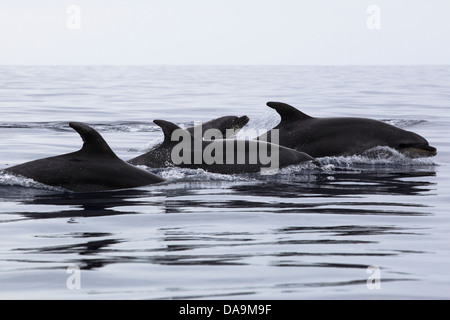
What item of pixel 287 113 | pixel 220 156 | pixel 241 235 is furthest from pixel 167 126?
pixel 241 235

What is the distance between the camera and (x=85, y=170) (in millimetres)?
12258

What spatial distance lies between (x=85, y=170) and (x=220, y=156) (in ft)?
8.55

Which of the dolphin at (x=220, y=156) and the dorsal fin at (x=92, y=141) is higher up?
the dorsal fin at (x=92, y=141)

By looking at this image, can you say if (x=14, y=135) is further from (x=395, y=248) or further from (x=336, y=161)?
(x=395, y=248)

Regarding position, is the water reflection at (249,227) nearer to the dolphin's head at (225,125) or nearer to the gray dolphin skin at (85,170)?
the gray dolphin skin at (85,170)

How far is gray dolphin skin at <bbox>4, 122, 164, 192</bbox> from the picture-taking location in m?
12.2

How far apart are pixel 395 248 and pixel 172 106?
83.3ft

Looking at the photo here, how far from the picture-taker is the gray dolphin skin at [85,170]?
1221 centimetres

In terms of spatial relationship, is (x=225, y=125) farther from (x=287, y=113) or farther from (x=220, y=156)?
(x=220, y=156)

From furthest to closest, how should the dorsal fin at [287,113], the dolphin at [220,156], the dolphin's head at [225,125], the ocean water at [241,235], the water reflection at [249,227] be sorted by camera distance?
the dolphin's head at [225,125]
the dorsal fin at [287,113]
the dolphin at [220,156]
the water reflection at [249,227]
the ocean water at [241,235]

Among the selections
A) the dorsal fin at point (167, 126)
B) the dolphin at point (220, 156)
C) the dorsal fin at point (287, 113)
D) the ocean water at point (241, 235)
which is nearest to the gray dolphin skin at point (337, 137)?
the dorsal fin at point (287, 113)

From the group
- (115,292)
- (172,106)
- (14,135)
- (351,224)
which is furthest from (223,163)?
(172,106)

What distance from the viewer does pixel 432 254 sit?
8.53m

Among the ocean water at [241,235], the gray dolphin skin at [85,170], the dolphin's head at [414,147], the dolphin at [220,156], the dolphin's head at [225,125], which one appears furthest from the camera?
the dolphin's head at [225,125]
